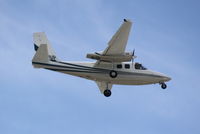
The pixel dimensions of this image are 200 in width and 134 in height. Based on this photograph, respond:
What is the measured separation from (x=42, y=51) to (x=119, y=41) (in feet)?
28.7

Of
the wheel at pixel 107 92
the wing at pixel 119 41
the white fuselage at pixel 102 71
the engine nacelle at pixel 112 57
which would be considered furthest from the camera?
the wheel at pixel 107 92

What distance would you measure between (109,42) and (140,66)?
655 centimetres

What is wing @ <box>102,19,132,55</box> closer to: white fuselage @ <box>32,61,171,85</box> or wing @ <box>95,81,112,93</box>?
white fuselage @ <box>32,61,171,85</box>

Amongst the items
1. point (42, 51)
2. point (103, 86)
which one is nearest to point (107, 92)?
point (103, 86)

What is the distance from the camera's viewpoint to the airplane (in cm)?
5528

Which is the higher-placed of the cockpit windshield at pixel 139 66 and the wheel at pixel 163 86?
the cockpit windshield at pixel 139 66

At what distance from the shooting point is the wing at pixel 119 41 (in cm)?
5244

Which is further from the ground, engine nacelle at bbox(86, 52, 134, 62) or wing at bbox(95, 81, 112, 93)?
engine nacelle at bbox(86, 52, 134, 62)

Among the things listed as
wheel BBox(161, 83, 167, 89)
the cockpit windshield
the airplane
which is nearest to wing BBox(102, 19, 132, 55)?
the airplane

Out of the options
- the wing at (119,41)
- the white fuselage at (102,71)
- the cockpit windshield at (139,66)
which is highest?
the wing at (119,41)

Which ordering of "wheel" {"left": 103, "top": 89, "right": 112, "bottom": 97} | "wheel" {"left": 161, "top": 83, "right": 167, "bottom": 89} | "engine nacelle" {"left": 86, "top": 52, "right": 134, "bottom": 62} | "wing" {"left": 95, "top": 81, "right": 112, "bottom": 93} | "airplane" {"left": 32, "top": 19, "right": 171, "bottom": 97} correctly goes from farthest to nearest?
"wing" {"left": 95, "top": 81, "right": 112, "bottom": 93}
"wheel" {"left": 161, "top": 83, "right": 167, "bottom": 89}
"wheel" {"left": 103, "top": 89, "right": 112, "bottom": 97}
"engine nacelle" {"left": 86, "top": 52, "right": 134, "bottom": 62}
"airplane" {"left": 32, "top": 19, "right": 171, "bottom": 97}

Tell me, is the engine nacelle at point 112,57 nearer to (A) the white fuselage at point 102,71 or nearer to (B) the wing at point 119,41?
(B) the wing at point 119,41

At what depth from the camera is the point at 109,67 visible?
5756 cm

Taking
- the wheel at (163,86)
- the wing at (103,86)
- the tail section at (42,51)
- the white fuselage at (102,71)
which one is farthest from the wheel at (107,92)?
the tail section at (42,51)
